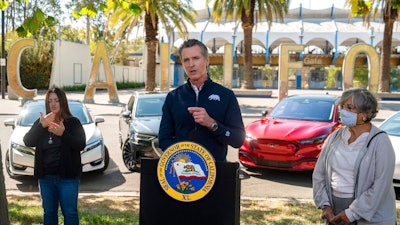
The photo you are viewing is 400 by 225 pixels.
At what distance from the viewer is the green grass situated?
5215 mm

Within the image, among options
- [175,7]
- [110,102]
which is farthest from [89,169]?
[175,7]

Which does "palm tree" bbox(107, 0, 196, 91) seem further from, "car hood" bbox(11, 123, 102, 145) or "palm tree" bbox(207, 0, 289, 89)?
"car hood" bbox(11, 123, 102, 145)

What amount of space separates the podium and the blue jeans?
1627mm

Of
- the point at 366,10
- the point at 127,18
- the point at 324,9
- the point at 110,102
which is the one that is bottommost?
the point at 110,102

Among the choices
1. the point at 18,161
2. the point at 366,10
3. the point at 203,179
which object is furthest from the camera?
the point at 18,161

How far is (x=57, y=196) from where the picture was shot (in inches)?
165

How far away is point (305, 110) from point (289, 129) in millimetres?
1169

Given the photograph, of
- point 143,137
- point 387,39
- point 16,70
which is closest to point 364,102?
point 143,137

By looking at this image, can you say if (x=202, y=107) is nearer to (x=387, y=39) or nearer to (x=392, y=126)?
(x=392, y=126)

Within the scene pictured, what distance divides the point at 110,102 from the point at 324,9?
137ft

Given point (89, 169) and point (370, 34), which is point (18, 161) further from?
point (370, 34)

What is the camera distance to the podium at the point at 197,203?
2.63 meters

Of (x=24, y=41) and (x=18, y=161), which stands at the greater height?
(x=24, y=41)

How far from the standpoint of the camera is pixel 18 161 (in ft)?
24.6
